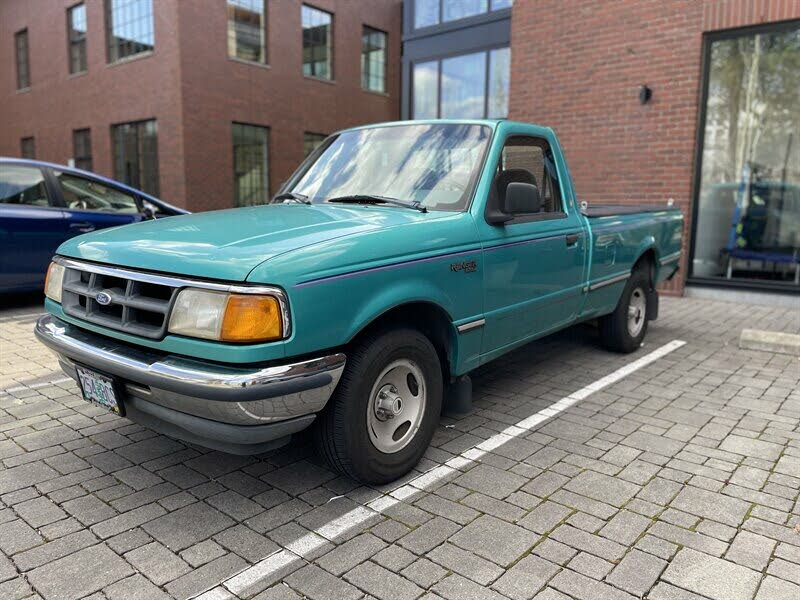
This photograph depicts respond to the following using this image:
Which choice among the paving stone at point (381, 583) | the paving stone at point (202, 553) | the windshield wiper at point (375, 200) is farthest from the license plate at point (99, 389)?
the windshield wiper at point (375, 200)

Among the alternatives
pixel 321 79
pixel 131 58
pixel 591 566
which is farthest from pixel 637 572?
pixel 321 79

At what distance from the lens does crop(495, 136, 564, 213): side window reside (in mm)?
4027

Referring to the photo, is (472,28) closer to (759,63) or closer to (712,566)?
(759,63)

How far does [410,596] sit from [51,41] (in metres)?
23.6

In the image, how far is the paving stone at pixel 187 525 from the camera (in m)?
2.75

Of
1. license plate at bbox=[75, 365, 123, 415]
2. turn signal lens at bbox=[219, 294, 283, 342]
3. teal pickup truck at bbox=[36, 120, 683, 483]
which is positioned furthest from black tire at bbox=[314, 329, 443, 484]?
license plate at bbox=[75, 365, 123, 415]

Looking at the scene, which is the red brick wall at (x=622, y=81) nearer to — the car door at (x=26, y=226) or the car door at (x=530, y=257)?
the car door at (x=530, y=257)

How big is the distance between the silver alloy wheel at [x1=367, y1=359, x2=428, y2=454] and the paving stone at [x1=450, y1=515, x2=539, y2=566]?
60 centimetres

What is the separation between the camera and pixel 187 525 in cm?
287

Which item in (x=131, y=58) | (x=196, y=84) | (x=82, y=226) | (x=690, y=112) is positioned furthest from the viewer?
(x=131, y=58)

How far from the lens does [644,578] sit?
2514 mm

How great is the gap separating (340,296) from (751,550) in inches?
82.2

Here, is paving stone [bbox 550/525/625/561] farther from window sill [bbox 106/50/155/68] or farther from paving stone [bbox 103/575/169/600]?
window sill [bbox 106/50/155/68]

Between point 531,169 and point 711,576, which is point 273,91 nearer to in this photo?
point 531,169
